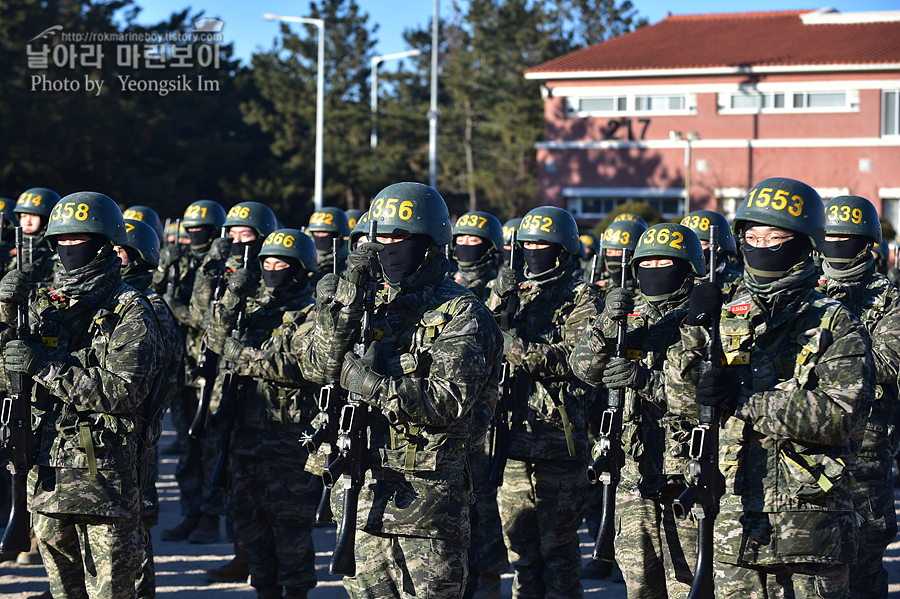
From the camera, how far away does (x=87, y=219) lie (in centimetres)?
543

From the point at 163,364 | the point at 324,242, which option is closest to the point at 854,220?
the point at 163,364

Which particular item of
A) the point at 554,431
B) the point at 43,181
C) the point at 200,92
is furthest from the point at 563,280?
the point at 200,92

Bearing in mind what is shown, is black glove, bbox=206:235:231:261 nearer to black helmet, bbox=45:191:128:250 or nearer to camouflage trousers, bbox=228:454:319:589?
camouflage trousers, bbox=228:454:319:589

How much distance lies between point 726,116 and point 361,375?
125ft

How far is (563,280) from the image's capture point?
7.17 m

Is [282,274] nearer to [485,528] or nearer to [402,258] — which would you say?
[485,528]

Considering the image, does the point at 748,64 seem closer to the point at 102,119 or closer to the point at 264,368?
the point at 102,119

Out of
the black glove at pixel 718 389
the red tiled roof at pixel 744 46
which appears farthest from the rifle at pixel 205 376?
the red tiled roof at pixel 744 46

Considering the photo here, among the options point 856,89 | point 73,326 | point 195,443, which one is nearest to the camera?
point 73,326

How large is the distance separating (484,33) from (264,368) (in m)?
45.7

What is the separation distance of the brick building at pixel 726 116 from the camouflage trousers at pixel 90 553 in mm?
33929

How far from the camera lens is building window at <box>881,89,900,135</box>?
37.7 metres

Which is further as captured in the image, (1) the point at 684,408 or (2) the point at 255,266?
(2) the point at 255,266

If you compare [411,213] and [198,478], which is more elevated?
[411,213]
